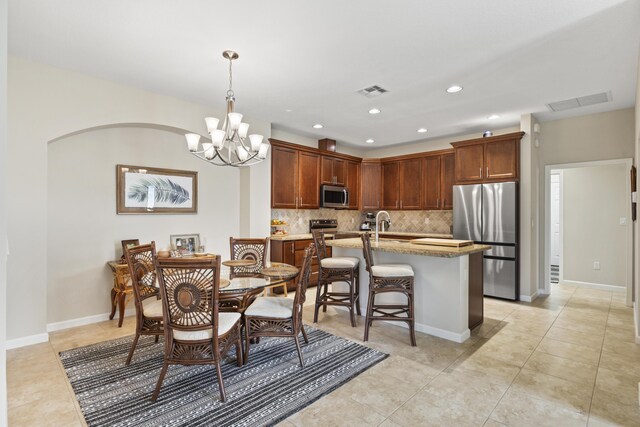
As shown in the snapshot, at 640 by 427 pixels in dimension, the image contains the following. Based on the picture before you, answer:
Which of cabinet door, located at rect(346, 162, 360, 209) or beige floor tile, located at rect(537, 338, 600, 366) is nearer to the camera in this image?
beige floor tile, located at rect(537, 338, 600, 366)

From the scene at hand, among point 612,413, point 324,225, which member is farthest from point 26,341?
point 612,413

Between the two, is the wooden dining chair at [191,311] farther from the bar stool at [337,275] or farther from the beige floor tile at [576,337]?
the beige floor tile at [576,337]

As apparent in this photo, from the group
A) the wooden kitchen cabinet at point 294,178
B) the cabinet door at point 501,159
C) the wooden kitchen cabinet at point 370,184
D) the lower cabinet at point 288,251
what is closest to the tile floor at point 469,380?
the lower cabinet at point 288,251

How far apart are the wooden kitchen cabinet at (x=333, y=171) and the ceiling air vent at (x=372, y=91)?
2213 mm

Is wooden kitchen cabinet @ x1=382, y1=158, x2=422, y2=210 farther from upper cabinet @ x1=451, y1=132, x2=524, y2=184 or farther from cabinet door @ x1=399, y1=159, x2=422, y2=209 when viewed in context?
upper cabinet @ x1=451, y1=132, x2=524, y2=184

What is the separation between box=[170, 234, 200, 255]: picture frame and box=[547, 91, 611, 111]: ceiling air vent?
16.5 ft

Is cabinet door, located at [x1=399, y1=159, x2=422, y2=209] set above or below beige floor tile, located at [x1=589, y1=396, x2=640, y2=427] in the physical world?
above

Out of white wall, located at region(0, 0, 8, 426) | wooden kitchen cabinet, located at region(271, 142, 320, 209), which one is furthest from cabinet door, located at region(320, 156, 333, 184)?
white wall, located at region(0, 0, 8, 426)

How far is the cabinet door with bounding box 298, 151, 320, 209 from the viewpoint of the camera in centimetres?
565

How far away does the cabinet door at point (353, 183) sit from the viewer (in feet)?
21.7

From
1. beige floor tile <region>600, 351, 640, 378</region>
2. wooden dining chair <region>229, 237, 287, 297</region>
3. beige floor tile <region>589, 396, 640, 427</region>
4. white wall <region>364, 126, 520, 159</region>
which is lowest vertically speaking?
beige floor tile <region>589, 396, 640, 427</region>

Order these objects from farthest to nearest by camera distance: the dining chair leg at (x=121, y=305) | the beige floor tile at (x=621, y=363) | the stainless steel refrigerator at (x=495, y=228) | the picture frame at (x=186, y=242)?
the stainless steel refrigerator at (x=495, y=228), the picture frame at (x=186, y=242), the dining chair leg at (x=121, y=305), the beige floor tile at (x=621, y=363)

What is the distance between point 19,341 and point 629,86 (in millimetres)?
6803

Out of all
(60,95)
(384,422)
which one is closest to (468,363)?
(384,422)
